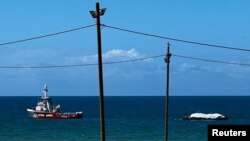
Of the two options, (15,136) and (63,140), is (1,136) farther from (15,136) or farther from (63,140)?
(63,140)

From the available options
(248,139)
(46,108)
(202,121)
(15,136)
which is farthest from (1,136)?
(248,139)

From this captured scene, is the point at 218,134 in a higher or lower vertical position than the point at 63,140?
higher

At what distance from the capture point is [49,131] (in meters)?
106

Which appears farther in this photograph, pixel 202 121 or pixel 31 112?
pixel 31 112

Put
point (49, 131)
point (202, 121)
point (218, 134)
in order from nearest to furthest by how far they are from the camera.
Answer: point (218, 134) → point (49, 131) → point (202, 121)

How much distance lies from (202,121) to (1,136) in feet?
168

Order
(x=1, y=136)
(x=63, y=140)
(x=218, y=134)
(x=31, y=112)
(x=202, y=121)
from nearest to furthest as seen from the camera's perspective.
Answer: (x=218, y=134) < (x=63, y=140) < (x=1, y=136) < (x=202, y=121) < (x=31, y=112)

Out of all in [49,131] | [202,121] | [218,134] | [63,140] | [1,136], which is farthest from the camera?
[202,121]

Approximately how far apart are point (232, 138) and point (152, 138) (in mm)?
69407

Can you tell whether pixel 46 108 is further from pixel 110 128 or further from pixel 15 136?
pixel 15 136

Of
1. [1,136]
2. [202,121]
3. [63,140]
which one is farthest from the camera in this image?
[202,121]

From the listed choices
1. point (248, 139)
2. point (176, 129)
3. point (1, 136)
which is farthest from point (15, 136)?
point (248, 139)

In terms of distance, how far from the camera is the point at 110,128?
11131cm

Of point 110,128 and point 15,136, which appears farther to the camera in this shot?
point 110,128
